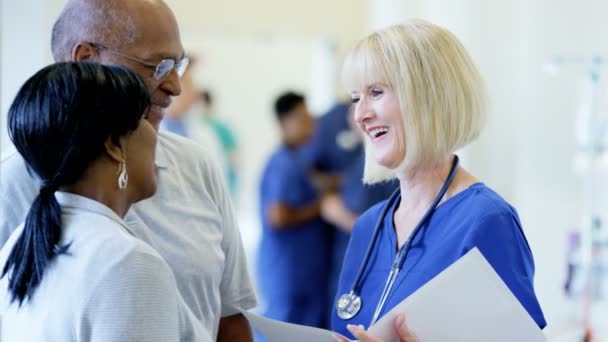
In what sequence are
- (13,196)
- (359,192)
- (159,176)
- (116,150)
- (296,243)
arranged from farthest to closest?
1. (296,243)
2. (359,192)
3. (159,176)
4. (13,196)
5. (116,150)

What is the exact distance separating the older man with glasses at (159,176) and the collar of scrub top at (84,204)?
286 millimetres

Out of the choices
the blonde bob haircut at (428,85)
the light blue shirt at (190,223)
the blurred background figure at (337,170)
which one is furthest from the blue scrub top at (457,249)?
the blurred background figure at (337,170)

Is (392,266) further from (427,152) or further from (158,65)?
(158,65)

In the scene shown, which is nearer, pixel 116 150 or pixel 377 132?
pixel 116 150

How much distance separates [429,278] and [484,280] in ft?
0.52

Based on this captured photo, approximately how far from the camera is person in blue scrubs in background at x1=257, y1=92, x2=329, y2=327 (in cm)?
390

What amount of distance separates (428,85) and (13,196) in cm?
76

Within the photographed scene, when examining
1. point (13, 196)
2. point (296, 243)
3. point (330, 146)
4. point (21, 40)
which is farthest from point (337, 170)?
point (13, 196)

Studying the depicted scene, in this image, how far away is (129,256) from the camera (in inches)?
40.9

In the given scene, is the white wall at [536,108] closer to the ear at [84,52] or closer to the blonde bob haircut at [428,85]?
the blonde bob haircut at [428,85]

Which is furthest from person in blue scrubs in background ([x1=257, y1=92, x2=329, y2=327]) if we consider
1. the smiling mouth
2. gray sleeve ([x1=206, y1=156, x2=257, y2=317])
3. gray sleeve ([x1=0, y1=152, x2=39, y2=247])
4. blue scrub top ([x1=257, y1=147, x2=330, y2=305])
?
gray sleeve ([x1=0, y1=152, x2=39, y2=247])

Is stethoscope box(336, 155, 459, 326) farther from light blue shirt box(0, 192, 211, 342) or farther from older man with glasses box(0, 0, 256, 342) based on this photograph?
light blue shirt box(0, 192, 211, 342)

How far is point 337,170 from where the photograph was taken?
153 inches

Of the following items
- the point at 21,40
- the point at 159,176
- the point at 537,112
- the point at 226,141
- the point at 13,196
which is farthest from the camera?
the point at 226,141
